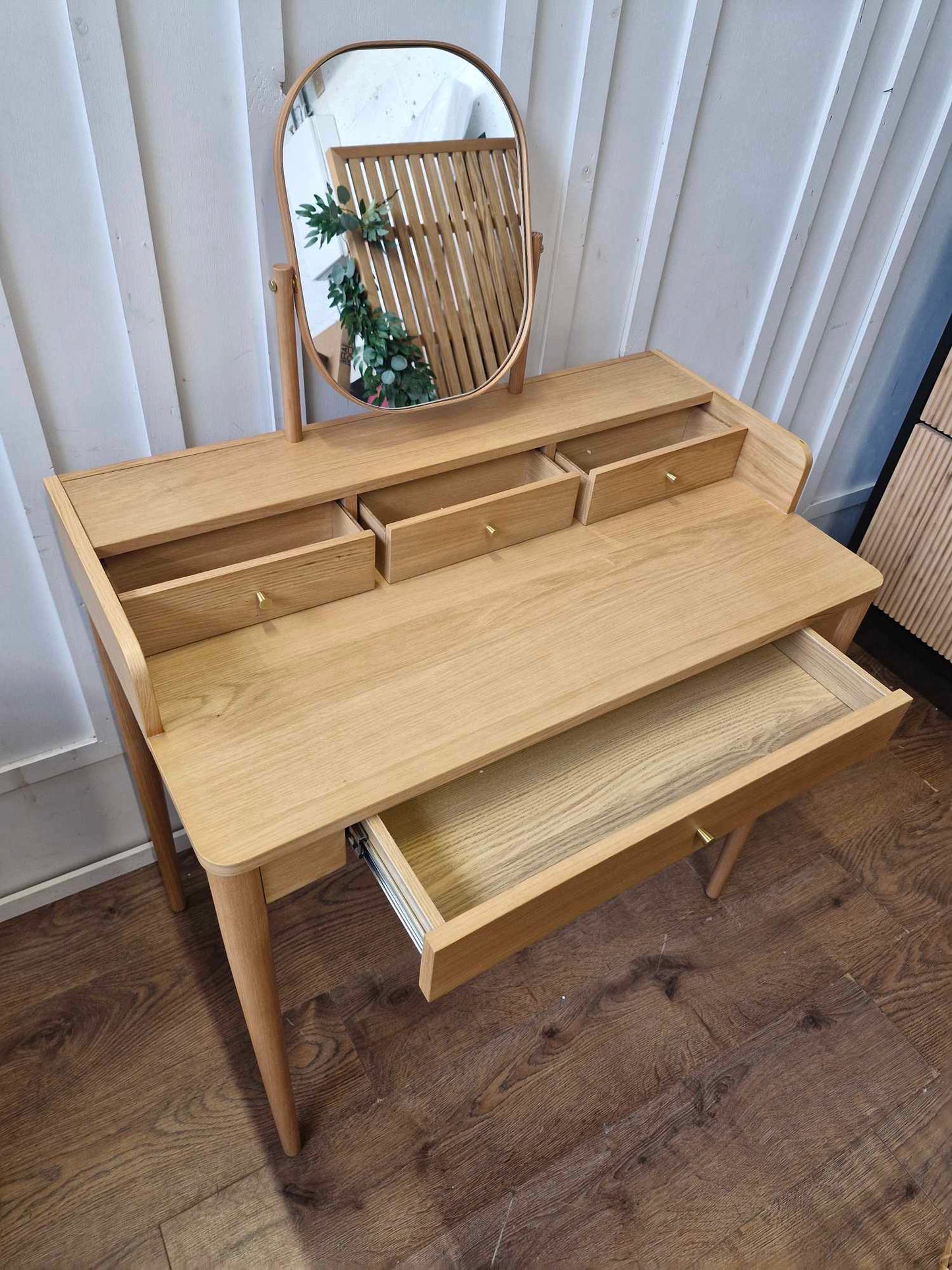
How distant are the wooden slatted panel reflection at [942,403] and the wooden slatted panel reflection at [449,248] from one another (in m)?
1.04

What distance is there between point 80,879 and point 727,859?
Answer: 1.13m

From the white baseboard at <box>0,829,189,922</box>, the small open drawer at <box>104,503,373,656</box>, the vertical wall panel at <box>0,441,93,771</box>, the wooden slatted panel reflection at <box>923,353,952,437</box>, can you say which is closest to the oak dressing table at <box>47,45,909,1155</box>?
the small open drawer at <box>104,503,373,656</box>

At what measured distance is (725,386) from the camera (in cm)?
182

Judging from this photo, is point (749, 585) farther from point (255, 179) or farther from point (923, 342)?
point (923, 342)

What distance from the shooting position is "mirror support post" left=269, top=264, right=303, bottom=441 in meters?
1.08

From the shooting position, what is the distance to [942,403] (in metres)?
1.83

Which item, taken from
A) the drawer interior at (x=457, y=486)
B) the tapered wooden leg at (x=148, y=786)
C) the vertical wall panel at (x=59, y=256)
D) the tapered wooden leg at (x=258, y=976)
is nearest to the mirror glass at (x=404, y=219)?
the drawer interior at (x=457, y=486)

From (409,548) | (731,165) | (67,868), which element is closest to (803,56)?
(731,165)

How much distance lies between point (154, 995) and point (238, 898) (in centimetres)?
70

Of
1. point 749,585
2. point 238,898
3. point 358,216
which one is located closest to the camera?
point 238,898

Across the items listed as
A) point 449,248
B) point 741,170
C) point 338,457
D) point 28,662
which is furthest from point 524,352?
point 28,662

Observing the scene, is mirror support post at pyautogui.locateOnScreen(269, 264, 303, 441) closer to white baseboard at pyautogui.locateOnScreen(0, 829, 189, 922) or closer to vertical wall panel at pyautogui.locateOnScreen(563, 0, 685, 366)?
vertical wall panel at pyautogui.locateOnScreen(563, 0, 685, 366)

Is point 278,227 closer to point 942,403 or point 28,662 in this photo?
point 28,662

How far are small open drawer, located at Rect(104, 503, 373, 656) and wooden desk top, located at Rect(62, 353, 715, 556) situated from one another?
0.13ft
